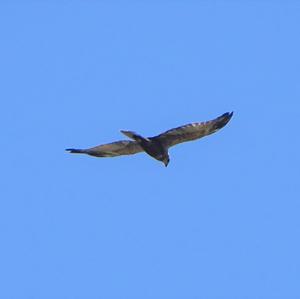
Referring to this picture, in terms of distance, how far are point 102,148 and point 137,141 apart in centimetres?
107

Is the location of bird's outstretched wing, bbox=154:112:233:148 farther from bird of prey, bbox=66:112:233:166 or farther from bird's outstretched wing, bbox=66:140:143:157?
bird's outstretched wing, bbox=66:140:143:157

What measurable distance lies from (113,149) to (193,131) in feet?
7.21

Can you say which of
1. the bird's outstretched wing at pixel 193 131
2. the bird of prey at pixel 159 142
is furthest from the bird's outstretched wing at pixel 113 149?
the bird's outstretched wing at pixel 193 131

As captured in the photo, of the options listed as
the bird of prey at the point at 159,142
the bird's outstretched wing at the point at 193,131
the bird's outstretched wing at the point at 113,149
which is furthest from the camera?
the bird's outstretched wing at the point at 113,149

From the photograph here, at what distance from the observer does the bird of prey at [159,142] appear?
32812mm

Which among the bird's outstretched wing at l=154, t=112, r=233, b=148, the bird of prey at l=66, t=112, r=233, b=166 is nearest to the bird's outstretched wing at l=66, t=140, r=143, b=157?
the bird of prey at l=66, t=112, r=233, b=166

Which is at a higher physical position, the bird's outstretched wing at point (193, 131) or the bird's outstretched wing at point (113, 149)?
the bird's outstretched wing at point (113, 149)

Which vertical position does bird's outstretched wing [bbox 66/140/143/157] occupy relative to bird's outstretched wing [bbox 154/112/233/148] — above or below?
above

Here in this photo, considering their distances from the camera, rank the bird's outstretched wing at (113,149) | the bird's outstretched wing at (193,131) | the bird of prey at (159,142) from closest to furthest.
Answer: the bird's outstretched wing at (193,131)
the bird of prey at (159,142)
the bird's outstretched wing at (113,149)

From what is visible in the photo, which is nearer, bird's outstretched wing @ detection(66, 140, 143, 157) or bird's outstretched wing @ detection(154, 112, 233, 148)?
bird's outstretched wing @ detection(154, 112, 233, 148)

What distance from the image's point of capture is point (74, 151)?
34.0m

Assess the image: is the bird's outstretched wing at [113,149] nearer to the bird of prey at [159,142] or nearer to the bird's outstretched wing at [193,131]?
the bird of prey at [159,142]

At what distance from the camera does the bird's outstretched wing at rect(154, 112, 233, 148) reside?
32.6 meters

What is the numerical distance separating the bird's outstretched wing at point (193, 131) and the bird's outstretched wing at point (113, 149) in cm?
107
